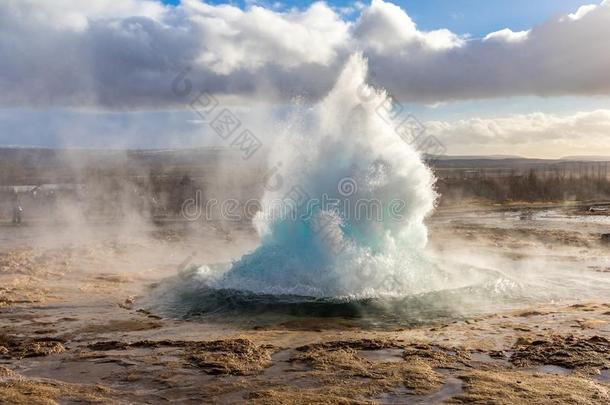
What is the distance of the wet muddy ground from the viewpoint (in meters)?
5.32

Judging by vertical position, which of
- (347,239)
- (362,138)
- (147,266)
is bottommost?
(147,266)

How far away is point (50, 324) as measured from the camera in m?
8.03

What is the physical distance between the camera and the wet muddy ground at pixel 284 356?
532 centimetres

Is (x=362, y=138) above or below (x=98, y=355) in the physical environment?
above

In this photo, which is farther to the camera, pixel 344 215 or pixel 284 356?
pixel 344 215

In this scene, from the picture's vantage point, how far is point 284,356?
6469 mm

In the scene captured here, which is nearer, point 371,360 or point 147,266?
point 371,360

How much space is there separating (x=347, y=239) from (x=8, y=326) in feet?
18.7

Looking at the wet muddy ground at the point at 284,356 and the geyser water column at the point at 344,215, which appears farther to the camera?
the geyser water column at the point at 344,215

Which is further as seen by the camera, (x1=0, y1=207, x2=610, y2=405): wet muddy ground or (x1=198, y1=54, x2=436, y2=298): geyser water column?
(x1=198, y1=54, x2=436, y2=298): geyser water column

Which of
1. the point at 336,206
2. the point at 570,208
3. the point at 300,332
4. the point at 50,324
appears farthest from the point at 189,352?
the point at 570,208

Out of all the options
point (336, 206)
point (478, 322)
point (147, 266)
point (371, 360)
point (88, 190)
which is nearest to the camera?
point (371, 360)

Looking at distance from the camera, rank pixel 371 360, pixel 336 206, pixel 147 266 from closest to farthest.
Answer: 1. pixel 371 360
2. pixel 336 206
3. pixel 147 266

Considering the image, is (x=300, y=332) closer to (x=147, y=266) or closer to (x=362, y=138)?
(x=362, y=138)
